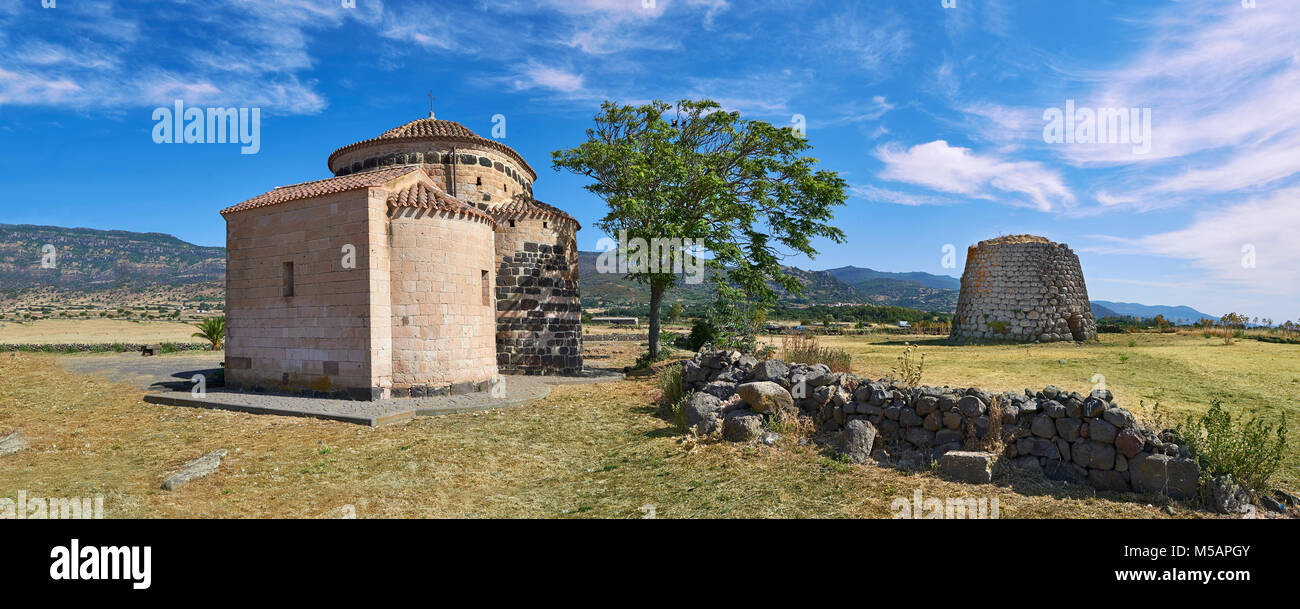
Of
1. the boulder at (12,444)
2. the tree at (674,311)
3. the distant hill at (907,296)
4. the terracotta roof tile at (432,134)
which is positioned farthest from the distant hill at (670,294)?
the boulder at (12,444)

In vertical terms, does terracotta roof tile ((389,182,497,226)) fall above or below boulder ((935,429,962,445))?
above

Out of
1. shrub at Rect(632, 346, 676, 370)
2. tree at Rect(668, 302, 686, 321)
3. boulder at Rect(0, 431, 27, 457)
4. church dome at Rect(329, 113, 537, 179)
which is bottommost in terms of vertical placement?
boulder at Rect(0, 431, 27, 457)

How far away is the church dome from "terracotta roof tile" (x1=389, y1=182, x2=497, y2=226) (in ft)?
13.6

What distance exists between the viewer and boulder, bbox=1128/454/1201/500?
18.1ft

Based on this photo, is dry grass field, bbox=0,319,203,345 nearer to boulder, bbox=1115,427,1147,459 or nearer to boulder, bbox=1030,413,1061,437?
boulder, bbox=1030,413,1061,437

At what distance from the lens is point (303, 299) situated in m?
12.5

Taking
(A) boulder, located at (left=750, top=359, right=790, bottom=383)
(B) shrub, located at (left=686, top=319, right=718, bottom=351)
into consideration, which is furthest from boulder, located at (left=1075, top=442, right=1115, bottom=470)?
(B) shrub, located at (left=686, top=319, right=718, bottom=351)

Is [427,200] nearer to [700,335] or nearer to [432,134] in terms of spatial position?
[432,134]

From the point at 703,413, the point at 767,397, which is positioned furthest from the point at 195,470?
the point at 767,397

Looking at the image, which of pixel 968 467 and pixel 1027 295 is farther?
pixel 1027 295

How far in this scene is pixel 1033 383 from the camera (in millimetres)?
10938

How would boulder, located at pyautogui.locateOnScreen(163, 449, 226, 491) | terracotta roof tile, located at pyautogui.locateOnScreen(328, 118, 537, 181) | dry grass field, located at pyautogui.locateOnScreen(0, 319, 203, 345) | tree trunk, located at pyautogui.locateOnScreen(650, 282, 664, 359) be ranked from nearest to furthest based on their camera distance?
1. boulder, located at pyautogui.locateOnScreen(163, 449, 226, 491)
2. terracotta roof tile, located at pyautogui.locateOnScreen(328, 118, 537, 181)
3. tree trunk, located at pyautogui.locateOnScreen(650, 282, 664, 359)
4. dry grass field, located at pyautogui.locateOnScreen(0, 319, 203, 345)

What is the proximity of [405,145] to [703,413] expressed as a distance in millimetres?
14049
